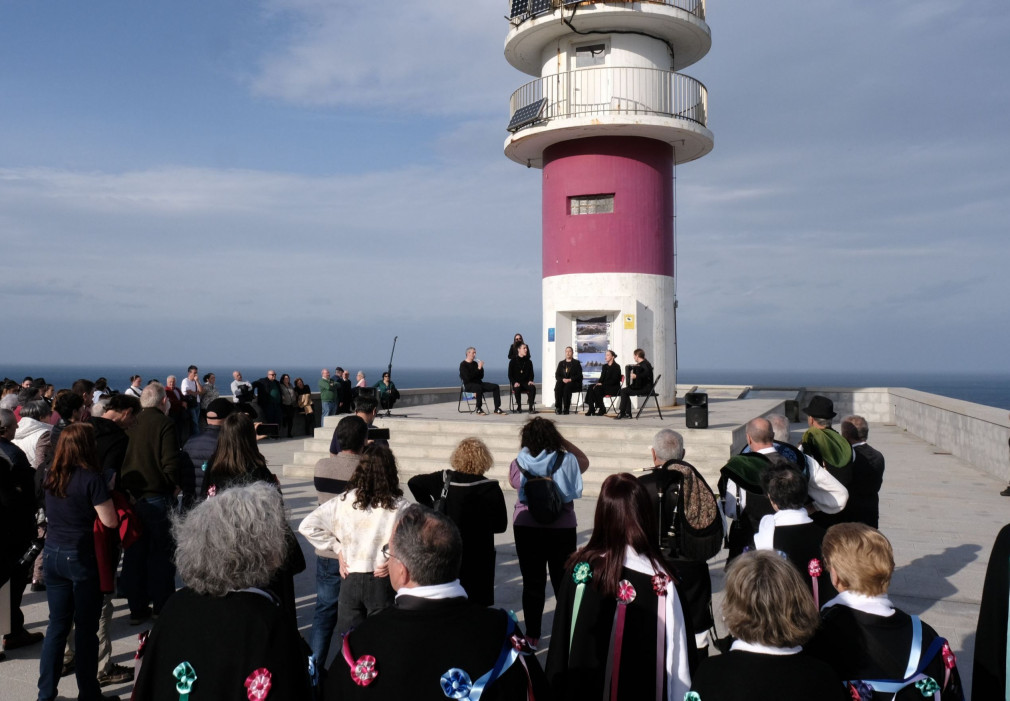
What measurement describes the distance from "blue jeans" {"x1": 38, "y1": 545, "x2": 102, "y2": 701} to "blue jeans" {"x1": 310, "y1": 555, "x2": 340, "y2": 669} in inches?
46.8

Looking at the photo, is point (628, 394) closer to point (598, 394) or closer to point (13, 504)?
point (598, 394)

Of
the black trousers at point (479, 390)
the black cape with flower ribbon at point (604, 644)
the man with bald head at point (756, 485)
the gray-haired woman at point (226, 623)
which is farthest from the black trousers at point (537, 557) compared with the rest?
the black trousers at point (479, 390)

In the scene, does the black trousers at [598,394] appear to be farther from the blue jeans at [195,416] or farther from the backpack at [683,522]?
the backpack at [683,522]

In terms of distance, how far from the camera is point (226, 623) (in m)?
2.48

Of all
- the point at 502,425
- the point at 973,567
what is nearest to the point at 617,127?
the point at 502,425

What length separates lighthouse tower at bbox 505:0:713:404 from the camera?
52.4 ft

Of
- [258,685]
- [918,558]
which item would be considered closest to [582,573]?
[258,685]

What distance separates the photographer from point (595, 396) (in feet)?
50.3

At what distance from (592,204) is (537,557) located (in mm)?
12450

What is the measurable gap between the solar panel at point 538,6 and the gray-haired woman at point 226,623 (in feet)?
50.0

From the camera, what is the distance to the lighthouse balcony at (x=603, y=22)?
15727mm

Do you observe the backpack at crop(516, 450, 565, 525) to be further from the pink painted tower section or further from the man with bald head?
the pink painted tower section

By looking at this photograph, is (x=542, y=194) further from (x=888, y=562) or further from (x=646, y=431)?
(x=888, y=562)

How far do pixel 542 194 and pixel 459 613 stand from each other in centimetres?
1582
